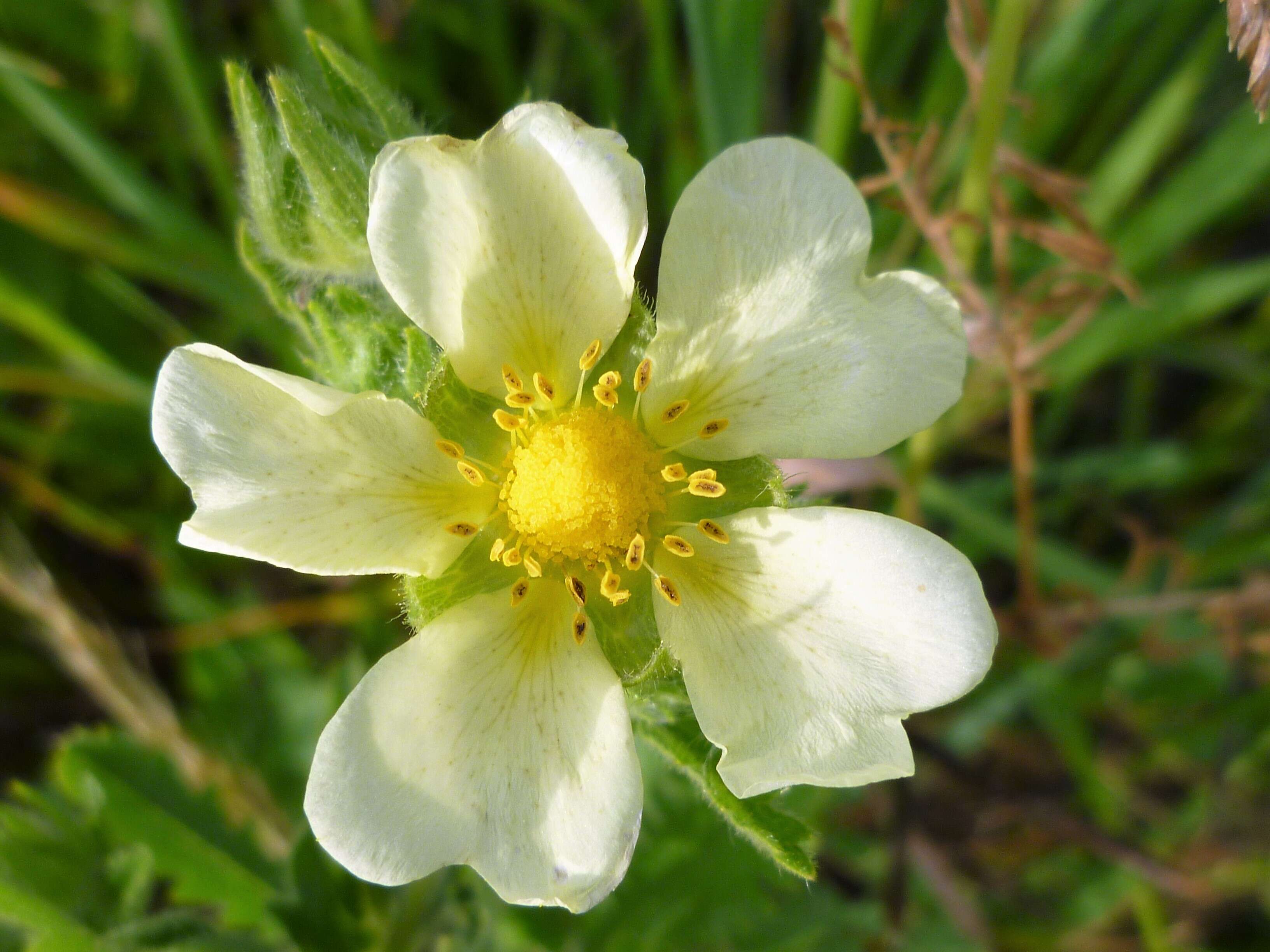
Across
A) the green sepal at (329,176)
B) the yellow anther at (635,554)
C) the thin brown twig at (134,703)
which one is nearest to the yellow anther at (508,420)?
the yellow anther at (635,554)

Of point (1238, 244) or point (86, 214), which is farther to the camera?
point (1238, 244)

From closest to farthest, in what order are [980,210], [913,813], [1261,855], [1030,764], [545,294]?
1. [545,294]
2. [980,210]
3. [913,813]
4. [1261,855]
5. [1030,764]

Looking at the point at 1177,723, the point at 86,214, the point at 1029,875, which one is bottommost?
the point at 1029,875

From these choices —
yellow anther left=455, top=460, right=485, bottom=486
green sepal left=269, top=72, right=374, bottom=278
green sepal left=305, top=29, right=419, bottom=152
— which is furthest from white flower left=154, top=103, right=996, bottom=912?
green sepal left=305, top=29, right=419, bottom=152

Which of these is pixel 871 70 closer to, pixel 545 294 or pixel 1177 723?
pixel 545 294

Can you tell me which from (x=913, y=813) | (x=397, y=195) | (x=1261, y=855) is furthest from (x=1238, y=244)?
(x=397, y=195)

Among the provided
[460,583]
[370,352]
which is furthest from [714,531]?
[370,352]
